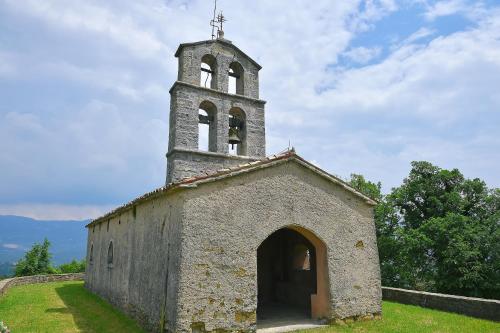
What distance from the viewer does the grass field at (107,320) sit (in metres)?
8.91

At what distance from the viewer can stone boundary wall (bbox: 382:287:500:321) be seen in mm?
9773

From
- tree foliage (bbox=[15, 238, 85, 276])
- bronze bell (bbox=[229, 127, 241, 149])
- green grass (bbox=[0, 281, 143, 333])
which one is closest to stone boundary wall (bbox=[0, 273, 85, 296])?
green grass (bbox=[0, 281, 143, 333])

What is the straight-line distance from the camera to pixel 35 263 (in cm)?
3039

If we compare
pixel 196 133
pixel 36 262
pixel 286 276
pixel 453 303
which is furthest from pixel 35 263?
pixel 453 303

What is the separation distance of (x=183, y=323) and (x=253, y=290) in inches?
67.0

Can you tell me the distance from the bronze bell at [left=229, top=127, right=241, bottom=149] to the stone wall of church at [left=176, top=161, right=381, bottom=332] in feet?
16.0

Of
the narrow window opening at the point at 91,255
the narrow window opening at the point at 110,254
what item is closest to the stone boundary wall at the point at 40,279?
the narrow window opening at the point at 91,255

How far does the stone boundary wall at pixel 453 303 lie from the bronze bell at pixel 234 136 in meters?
8.22

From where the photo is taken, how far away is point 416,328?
29.0ft

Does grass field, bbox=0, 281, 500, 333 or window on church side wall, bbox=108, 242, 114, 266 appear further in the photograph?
window on church side wall, bbox=108, 242, 114, 266

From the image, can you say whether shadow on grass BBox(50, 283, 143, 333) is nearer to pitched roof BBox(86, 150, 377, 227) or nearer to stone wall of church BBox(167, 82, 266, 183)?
pitched roof BBox(86, 150, 377, 227)

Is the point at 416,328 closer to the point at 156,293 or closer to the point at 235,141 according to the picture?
the point at 156,293

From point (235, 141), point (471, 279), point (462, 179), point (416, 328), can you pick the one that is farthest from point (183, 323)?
point (462, 179)

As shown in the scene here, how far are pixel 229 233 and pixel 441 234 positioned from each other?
15.2 metres
